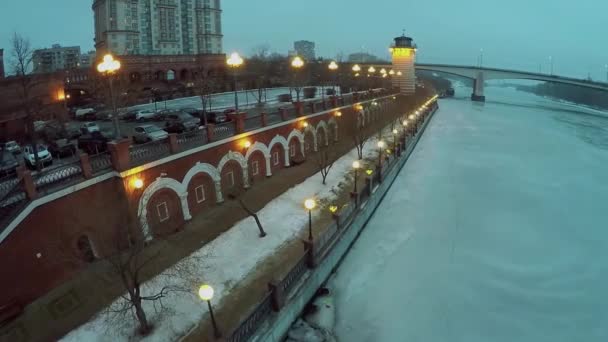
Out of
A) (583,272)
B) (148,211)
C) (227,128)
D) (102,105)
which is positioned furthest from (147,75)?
(583,272)

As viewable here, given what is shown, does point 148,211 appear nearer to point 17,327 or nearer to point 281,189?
point 17,327

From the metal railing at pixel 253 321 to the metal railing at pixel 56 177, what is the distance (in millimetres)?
7323

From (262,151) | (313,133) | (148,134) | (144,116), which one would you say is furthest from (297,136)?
(144,116)

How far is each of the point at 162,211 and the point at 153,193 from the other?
104cm

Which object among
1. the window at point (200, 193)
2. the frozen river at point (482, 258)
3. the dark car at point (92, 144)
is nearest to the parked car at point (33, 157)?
the dark car at point (92, 144)

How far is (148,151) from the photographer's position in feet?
46.8

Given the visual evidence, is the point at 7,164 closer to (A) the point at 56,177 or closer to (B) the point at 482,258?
(A) the point at 56,177

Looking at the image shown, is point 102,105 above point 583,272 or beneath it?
above

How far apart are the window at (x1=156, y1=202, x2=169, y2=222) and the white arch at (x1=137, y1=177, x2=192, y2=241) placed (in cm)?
69

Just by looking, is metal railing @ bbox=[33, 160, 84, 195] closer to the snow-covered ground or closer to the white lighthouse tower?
the snow-covered ground

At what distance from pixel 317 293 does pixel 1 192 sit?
11.0m

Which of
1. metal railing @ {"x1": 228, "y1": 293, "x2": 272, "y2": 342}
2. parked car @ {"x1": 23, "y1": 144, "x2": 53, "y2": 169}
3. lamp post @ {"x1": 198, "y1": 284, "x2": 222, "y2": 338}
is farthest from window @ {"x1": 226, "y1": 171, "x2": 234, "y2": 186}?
lamp post @ {"x1": 198, "y1": 284, "x2": 222, "y2": 338}

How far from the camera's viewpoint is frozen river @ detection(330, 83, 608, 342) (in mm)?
11953

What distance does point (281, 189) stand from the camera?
67.4 ft
